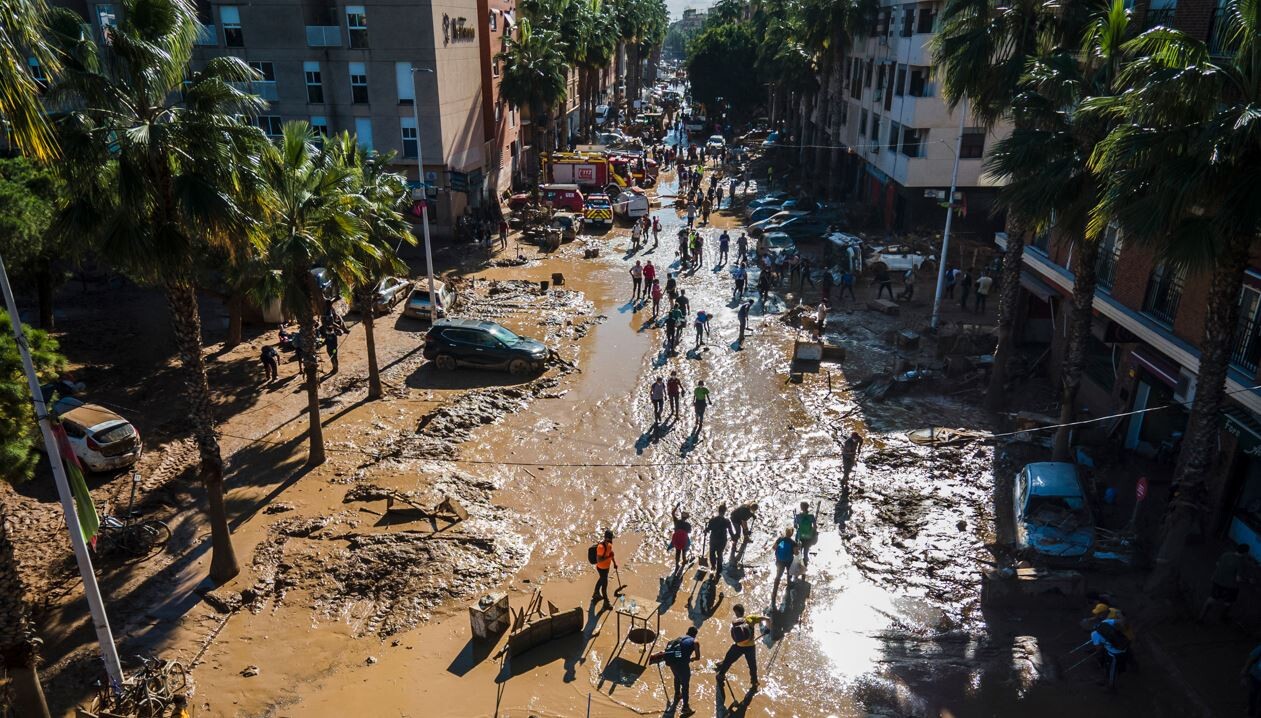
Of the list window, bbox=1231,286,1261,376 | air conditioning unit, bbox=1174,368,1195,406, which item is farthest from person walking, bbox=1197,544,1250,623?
air conditioning unit, bbox=1174,368,1195,406

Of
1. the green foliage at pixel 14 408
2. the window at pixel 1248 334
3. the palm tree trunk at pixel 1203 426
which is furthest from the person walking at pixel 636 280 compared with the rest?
the green foliage at pixel 14 408

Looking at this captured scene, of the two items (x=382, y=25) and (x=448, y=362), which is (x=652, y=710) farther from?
(x=382, y=25)

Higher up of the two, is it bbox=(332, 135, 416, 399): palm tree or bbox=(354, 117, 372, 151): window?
bbox=(354, 117, 372, 151): window

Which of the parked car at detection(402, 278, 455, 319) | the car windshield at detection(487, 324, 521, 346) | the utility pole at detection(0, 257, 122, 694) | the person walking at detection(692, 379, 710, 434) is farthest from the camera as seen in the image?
the parked car at detection(402, 278, 455, 319)

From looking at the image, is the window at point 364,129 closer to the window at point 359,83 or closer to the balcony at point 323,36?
the window at point 359,83

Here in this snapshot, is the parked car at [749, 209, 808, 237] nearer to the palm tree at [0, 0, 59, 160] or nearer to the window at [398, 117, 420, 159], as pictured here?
the window at [398, 117, 420, 159]

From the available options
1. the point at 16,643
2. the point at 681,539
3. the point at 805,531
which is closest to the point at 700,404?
the point at 681,539
